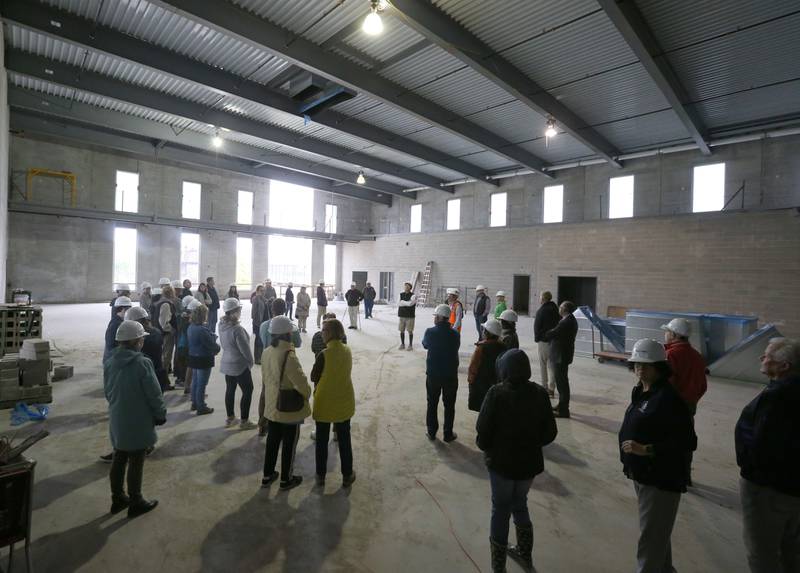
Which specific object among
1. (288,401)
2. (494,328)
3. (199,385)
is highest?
(494,328)

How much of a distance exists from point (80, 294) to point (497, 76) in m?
19.5

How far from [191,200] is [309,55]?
15211 mm

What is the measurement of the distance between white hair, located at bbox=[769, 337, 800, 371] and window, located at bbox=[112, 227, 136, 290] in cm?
2226

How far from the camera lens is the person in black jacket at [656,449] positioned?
6.89 ft

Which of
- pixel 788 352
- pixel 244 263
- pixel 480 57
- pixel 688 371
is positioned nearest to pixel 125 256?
pixel 244 263

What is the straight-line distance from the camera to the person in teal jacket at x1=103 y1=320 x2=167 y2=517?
293 centimetres

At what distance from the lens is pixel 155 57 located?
27.4 ft

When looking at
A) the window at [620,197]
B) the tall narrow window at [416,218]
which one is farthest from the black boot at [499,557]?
the tall narrow window at [416,218]

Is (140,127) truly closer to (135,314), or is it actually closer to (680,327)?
(135,314)

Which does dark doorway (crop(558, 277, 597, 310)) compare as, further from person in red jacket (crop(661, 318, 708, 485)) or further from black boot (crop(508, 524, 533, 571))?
black boot (crop(508, 524, 533, 571))

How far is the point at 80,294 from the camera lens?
1756 centimetres

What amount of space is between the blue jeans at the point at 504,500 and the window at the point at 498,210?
17.4m

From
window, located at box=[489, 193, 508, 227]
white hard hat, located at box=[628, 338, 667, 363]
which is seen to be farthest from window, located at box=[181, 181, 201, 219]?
white hard hat, located at box=[628, 338, 667, 363]

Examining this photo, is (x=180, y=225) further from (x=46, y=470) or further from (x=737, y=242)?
(x=737, y=242)
